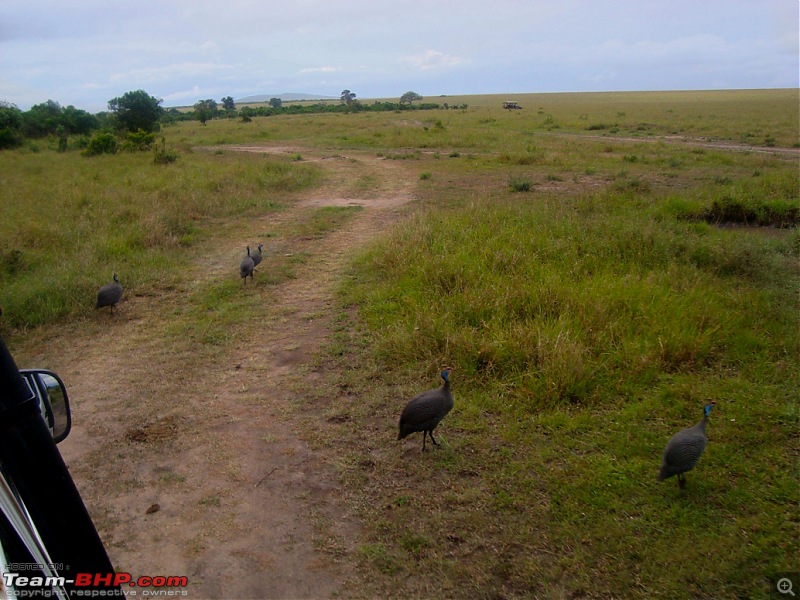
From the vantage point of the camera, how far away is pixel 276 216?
1216 cm

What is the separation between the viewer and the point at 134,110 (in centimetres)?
3328

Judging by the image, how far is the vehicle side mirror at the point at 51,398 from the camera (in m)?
1.66

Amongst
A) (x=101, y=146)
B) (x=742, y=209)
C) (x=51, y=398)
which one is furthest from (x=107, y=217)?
(x=101, y=146)

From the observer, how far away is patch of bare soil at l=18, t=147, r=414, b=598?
10.5ft

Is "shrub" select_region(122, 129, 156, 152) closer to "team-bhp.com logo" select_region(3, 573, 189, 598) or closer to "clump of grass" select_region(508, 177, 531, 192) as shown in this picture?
"clump of grass" select_region(508, 177, 531, 192)

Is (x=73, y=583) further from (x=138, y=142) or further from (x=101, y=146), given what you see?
(x=138, y=142)

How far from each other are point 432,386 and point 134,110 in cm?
3499

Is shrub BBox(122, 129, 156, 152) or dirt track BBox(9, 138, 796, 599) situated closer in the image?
dirt track BBox(9, 138, 796, 599)

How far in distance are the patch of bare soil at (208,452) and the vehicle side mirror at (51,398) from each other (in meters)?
1.62

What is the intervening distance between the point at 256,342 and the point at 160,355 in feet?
3.28

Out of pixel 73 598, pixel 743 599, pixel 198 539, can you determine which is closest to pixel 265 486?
pixel 198 539

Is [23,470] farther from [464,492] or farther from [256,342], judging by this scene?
[256,342]

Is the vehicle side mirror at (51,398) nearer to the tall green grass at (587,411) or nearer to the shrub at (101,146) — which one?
the tall green grass at (587,411)

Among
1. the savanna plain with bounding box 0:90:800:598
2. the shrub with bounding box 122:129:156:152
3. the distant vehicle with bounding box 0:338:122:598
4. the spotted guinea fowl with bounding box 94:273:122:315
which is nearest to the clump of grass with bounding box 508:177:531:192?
the savanna plain with bounding box 0:90:800:598
